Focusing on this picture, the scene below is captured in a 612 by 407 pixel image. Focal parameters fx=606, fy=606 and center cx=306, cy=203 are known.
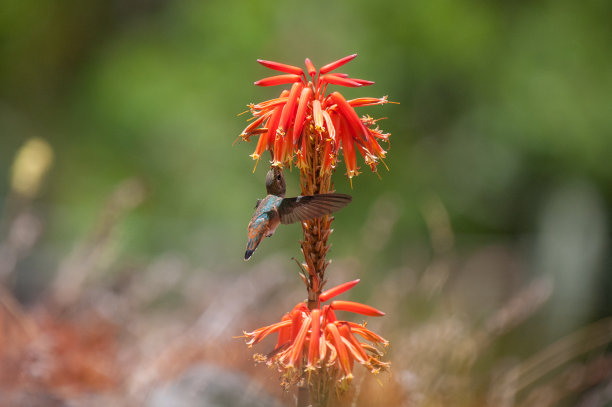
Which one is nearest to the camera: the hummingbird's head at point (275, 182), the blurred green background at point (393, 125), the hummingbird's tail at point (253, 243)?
the hummingbird's head at point (275, 182)

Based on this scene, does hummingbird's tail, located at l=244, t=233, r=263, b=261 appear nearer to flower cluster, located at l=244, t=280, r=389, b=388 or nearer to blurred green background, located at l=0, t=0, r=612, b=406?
flower cluster, located at l=244, t=280, r=389, b=388

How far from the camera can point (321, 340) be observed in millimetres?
1195

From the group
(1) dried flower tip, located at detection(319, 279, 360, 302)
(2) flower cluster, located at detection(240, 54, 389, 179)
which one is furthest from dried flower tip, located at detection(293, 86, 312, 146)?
(1) dried flower tip, located at detection(319, 279, 360, 302)

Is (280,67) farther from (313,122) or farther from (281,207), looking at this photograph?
(281,207)

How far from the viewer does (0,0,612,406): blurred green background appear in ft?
27.7

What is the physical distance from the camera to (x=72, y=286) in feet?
10.7

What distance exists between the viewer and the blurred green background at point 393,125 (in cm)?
845

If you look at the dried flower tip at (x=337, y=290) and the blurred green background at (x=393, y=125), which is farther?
the blurred green background at (x=393, y=125)

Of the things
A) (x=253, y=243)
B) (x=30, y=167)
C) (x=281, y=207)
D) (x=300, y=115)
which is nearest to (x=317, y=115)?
(x=300, y=115)

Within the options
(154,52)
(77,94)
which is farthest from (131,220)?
(77,94)

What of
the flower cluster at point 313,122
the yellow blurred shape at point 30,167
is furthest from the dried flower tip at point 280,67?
the yellow blurred shape at point 30,167

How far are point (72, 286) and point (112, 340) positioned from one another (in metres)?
1.25

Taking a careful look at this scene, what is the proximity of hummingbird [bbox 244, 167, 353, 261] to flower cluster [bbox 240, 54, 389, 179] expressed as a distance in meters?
0.06

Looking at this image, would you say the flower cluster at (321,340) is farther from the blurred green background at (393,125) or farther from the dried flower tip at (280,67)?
the blurred green background at (393,125)
